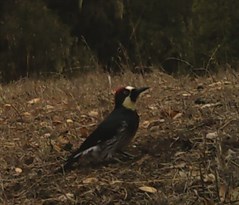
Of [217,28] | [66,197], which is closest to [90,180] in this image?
[66,197]

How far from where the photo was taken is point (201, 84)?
6.43m

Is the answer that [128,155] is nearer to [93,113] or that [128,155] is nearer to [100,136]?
[100,136]

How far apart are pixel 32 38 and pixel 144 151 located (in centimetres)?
1507

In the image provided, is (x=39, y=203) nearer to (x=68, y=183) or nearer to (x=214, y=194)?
(x=68, y=183)

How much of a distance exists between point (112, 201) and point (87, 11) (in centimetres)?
1718

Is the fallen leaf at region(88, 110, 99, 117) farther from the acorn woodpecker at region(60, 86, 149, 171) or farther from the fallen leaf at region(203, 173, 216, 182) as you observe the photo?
the fallen leaf at region(203, 173, 216, 182)

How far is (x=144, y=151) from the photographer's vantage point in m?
4.40

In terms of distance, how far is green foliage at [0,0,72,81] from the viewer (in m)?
18.8

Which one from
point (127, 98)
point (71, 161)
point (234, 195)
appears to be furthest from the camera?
point (127, 98)

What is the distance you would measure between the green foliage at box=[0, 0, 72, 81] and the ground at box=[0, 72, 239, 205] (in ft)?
40.0

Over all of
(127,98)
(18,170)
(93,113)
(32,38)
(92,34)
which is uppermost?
(127,98)

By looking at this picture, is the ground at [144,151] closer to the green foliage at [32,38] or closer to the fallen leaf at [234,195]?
the fallen leaf at [234,195]

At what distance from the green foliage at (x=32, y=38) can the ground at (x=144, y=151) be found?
1218 centimetres

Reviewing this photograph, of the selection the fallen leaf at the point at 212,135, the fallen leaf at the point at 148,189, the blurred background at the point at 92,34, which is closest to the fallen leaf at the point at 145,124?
the fallen leaf at the point at 212,135
